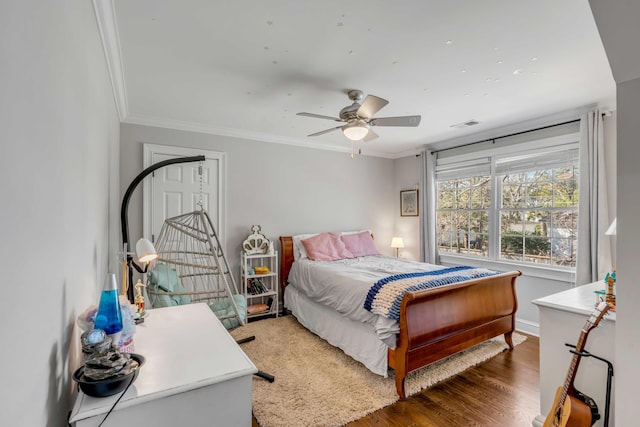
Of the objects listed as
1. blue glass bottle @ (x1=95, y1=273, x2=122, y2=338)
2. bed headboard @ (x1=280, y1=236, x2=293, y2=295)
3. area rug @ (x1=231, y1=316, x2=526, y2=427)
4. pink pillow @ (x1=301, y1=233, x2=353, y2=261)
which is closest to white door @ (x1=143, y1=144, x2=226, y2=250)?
bed headboard @ (x1=280, y1=236, x2=293, y2=295)

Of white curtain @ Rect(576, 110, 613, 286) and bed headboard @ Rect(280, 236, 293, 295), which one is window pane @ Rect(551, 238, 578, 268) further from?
bed headboard @ Rect(280, 236, 293, 295)

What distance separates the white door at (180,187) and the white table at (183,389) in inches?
97.6

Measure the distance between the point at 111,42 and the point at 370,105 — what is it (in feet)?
6.07

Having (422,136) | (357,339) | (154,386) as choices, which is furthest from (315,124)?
(154,386)

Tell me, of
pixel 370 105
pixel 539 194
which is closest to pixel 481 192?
pixel 539 194

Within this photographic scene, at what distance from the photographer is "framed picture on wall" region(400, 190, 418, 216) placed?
5.10 metres

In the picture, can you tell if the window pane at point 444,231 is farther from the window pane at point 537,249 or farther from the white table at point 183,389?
the white table at point 183,389

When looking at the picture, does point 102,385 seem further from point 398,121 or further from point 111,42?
point 398,121

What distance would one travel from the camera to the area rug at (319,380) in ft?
6.79

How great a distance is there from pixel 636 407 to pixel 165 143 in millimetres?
4328

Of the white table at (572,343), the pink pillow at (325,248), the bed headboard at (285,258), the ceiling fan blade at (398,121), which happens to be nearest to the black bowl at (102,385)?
the white table at (572,343)

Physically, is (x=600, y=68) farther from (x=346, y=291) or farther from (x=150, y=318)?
(x=150, y=318)

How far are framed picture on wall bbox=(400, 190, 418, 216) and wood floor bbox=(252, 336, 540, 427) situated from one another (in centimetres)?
279

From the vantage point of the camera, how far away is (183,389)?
1038 mm
